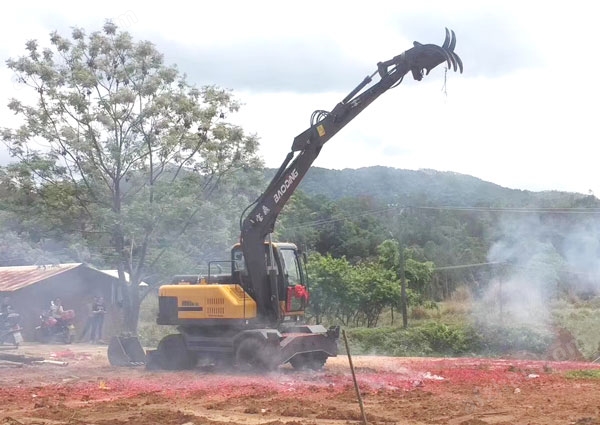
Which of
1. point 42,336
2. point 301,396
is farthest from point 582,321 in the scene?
point 42,336

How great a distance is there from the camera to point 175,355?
18.0 meters

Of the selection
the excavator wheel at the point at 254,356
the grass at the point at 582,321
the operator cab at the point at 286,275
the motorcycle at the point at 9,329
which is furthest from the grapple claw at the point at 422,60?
the motorcycle at the point at 9,329

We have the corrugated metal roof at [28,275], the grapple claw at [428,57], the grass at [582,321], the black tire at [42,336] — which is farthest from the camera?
the corrugated metal roof at [28,275]

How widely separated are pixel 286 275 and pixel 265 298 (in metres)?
0.74

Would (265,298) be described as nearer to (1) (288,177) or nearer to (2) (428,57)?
(1) (288,177)

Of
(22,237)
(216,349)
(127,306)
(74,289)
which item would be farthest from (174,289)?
(74,289)

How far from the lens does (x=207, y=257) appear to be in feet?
87.7

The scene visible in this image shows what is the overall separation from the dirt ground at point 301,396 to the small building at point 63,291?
35.2 ft

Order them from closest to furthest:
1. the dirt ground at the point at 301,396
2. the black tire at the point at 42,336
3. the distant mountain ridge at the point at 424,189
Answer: the dirt ground at the point at 301,396
the black tire at the point at 42,336
the distant mountain ridge at the point at 424,189

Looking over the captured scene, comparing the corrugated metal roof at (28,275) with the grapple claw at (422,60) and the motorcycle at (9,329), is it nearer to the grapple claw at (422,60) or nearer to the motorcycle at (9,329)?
the motorcycle at (9,329)

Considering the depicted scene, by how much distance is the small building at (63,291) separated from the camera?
29328 millimetres

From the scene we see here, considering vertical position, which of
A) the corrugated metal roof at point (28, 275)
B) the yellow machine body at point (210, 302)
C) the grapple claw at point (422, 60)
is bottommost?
the yellow machine body at point (210, 302)

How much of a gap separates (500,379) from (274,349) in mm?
4822

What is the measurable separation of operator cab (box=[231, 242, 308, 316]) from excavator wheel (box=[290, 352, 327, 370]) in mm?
1041
